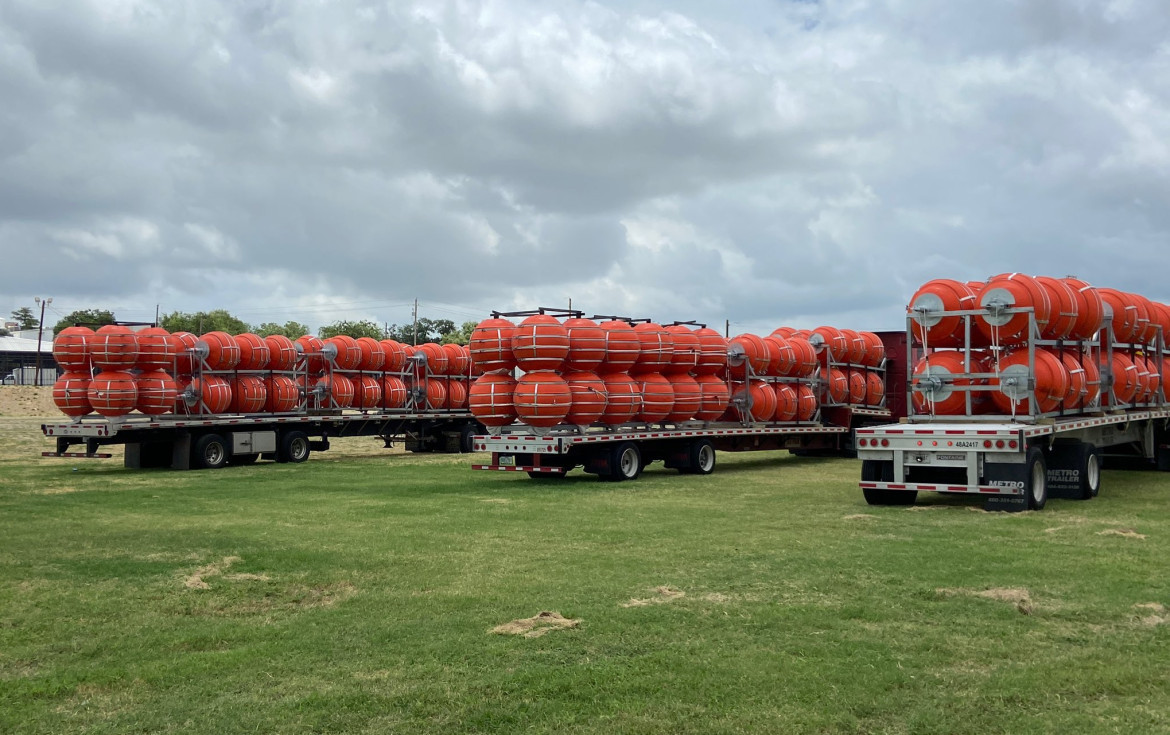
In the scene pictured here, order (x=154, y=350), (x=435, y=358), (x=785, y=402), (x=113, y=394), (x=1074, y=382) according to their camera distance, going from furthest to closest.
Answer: (x=435, y=358) → (x=785, y=402) → (x=154, y=350) → (x=113, y=394) → (x=1074, y=382)

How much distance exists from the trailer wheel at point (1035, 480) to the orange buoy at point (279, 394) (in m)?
19.8

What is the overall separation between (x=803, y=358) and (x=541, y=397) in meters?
9.73

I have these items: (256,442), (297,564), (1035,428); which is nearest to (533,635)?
(297,564)

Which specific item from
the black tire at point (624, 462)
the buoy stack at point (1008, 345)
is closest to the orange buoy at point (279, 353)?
the black tire at point (624, 462)

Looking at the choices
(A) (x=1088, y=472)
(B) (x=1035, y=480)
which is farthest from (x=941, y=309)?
(A) (x=1088, y=472)

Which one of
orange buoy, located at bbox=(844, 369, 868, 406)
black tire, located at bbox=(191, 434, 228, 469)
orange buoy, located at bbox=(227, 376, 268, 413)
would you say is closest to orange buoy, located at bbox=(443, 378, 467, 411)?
orange buoy, located at bbox=(227, 376, 268, 413)

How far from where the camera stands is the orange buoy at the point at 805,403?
27.0 meters

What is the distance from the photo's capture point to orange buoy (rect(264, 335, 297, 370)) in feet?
92.7

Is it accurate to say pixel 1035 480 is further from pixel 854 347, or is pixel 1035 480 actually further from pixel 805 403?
pixel 854 347

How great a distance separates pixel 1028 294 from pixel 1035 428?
2.21 meters

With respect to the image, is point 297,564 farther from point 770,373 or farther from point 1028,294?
point 770,373

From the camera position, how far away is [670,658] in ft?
22.4

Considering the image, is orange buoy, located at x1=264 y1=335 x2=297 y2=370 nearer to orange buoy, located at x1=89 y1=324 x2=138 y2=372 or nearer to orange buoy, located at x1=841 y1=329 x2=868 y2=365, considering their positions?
orange buoy, located at x1=89 y1=324 x2=138 y2=372

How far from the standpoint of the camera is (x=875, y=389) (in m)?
30.1
